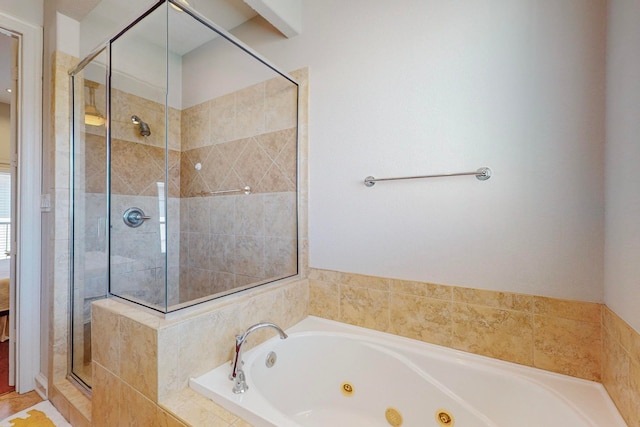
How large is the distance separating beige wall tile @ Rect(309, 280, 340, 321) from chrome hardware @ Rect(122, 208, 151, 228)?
132 cm

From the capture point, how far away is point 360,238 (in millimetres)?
1637

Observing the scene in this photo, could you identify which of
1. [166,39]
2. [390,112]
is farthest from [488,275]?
[166,39]

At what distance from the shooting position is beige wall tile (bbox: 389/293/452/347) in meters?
1.39

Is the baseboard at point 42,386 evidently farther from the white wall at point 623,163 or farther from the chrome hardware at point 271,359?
the white wall at point 623,163

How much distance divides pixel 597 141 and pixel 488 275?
0.67m

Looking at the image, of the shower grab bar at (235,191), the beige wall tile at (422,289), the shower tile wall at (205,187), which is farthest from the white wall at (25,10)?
the beige wall tile at (422,289)

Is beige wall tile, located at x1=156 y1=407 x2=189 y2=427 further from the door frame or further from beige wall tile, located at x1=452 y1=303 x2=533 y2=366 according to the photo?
the door frame

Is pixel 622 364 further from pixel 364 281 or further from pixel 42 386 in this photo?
pixel 42 386

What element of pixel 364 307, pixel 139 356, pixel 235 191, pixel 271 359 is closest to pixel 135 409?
pixel 139 356

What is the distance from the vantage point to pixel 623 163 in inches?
36.4

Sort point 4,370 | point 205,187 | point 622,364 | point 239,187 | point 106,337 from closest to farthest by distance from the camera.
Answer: point 622,364 → point 106,337 → point 4,370 → point 239,187 → point 205,187

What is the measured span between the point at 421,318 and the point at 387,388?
1.23 ft

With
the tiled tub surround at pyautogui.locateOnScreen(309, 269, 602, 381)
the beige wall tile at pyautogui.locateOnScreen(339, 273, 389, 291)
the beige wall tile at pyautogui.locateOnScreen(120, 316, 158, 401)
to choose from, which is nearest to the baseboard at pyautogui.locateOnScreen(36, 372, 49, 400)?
the beige wall tile at pyautogui.locateOnScreen(120, 316, 158, 401)

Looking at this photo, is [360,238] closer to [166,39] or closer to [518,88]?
[518,88]
